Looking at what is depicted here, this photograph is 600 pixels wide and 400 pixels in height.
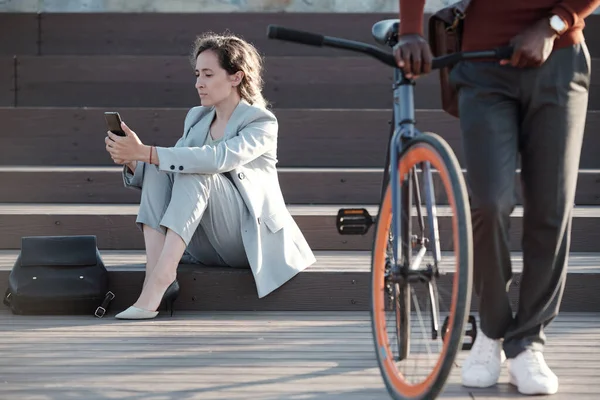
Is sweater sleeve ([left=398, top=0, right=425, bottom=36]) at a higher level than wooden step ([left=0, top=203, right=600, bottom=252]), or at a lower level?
higher

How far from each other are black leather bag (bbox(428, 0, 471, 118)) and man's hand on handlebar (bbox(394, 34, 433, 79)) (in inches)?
10.4

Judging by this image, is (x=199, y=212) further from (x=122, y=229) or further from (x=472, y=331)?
(x=472, y=331)

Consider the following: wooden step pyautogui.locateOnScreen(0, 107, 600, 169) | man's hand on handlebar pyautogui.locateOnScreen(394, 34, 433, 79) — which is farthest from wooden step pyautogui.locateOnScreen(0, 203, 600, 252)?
man's hand on handlebar pyautogui.locateOnScreen(394, 34, 433, 79)

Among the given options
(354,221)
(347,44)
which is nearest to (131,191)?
(354,221)

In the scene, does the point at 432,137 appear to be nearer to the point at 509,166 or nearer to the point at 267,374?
the point at 509,166

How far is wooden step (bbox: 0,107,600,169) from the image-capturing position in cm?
479

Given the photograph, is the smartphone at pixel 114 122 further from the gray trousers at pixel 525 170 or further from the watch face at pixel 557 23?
the watch face at pixel 557 23

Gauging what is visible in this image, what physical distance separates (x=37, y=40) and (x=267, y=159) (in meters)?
2.79

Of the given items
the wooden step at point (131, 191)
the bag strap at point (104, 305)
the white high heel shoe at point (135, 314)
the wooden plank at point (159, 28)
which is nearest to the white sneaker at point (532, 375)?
the white high heel shoe at point (135, 314)

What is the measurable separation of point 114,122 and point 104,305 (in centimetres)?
61

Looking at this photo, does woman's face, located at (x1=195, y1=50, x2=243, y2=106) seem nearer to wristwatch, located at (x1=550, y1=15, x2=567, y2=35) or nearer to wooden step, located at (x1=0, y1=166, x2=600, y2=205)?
wooden step, located at (x1=0, y1=166, x2=600, y2=205)

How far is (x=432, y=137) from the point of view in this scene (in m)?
2.09

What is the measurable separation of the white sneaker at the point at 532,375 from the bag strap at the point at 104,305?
58.4 inches

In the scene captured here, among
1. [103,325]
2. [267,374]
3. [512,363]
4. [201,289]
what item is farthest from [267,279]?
[512,363]
